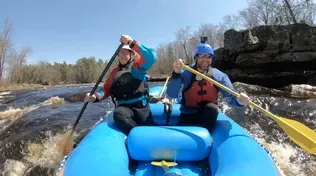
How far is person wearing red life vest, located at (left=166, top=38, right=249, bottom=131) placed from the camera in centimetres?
286

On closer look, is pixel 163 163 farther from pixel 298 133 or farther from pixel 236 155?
pixel 298 133

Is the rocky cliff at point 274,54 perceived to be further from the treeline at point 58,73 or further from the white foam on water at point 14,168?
the treeline at point 58,73

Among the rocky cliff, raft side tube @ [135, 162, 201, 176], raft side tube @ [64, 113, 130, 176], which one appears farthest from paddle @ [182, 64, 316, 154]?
the rocky cliff

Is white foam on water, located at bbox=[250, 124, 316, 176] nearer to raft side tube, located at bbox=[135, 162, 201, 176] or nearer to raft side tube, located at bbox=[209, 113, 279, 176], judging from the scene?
raft side tube, located at bbox=[209, 113, 279, 176]

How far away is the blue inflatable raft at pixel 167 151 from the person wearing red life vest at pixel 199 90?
0.24 m

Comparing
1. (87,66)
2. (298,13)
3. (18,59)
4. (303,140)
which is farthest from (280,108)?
(87,66)

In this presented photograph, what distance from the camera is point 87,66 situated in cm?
4244

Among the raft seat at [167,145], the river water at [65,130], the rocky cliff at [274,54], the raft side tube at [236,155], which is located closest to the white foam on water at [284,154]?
the river water at [65,130]

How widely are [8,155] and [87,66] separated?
39543mm

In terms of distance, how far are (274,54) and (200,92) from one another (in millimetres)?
11226

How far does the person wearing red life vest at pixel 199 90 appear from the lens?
2.86 m

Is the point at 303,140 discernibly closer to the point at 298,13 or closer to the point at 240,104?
the point at 240,104

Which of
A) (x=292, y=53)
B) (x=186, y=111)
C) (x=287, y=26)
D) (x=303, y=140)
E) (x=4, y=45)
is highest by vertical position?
(x=4, y=45)

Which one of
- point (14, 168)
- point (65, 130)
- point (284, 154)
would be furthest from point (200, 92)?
point (65, 130)
